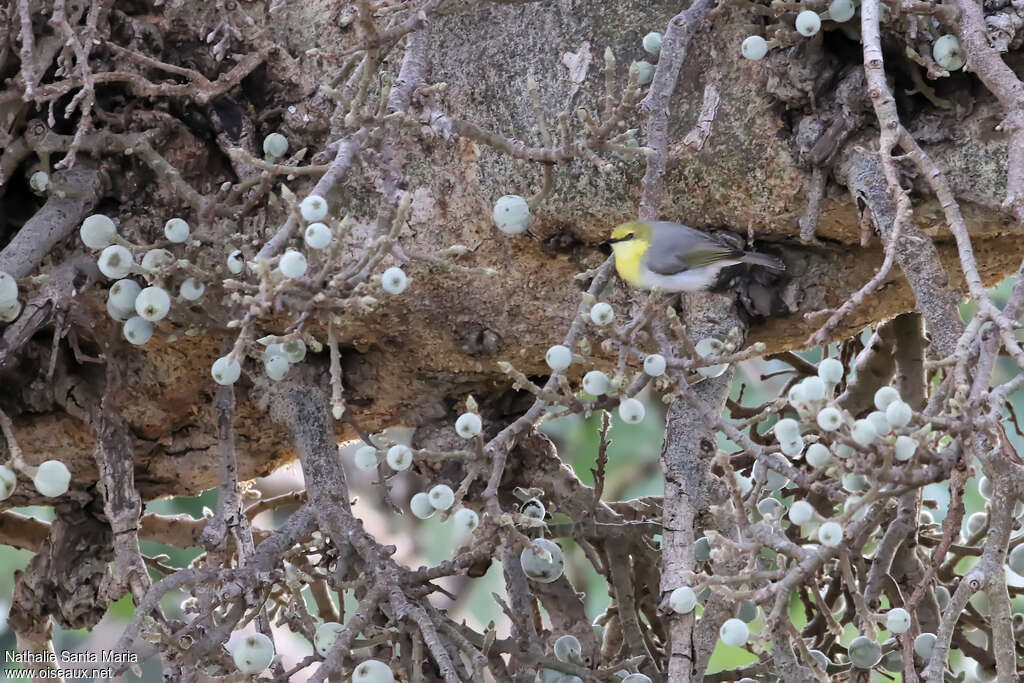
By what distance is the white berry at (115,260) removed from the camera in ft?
4.99

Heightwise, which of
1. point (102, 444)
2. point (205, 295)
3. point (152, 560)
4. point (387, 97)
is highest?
point (387, 97)

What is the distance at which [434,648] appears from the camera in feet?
4.70

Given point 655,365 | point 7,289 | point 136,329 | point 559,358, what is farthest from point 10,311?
point 655,365

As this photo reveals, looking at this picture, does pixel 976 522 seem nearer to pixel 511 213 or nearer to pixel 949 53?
pixel 949 53

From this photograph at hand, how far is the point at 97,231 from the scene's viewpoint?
161 cm

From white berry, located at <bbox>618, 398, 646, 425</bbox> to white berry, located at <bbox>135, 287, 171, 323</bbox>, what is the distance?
0.64 meters

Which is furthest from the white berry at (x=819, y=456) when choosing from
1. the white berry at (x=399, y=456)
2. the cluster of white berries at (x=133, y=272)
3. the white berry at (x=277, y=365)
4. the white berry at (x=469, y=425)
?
the cluster of white berries at (x=133, y=272)

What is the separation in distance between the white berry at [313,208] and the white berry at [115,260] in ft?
1.08

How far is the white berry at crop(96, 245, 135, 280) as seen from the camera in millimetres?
1520

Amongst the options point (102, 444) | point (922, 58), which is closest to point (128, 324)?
point (102, 444)

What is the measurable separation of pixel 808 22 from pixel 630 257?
1.28 feet

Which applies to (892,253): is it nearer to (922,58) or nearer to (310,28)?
(922,58)

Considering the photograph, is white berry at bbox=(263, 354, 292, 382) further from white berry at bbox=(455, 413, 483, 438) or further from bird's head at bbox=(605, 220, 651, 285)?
bird's head at bbox=(605, 220, 651, 285)

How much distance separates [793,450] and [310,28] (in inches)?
44.1
